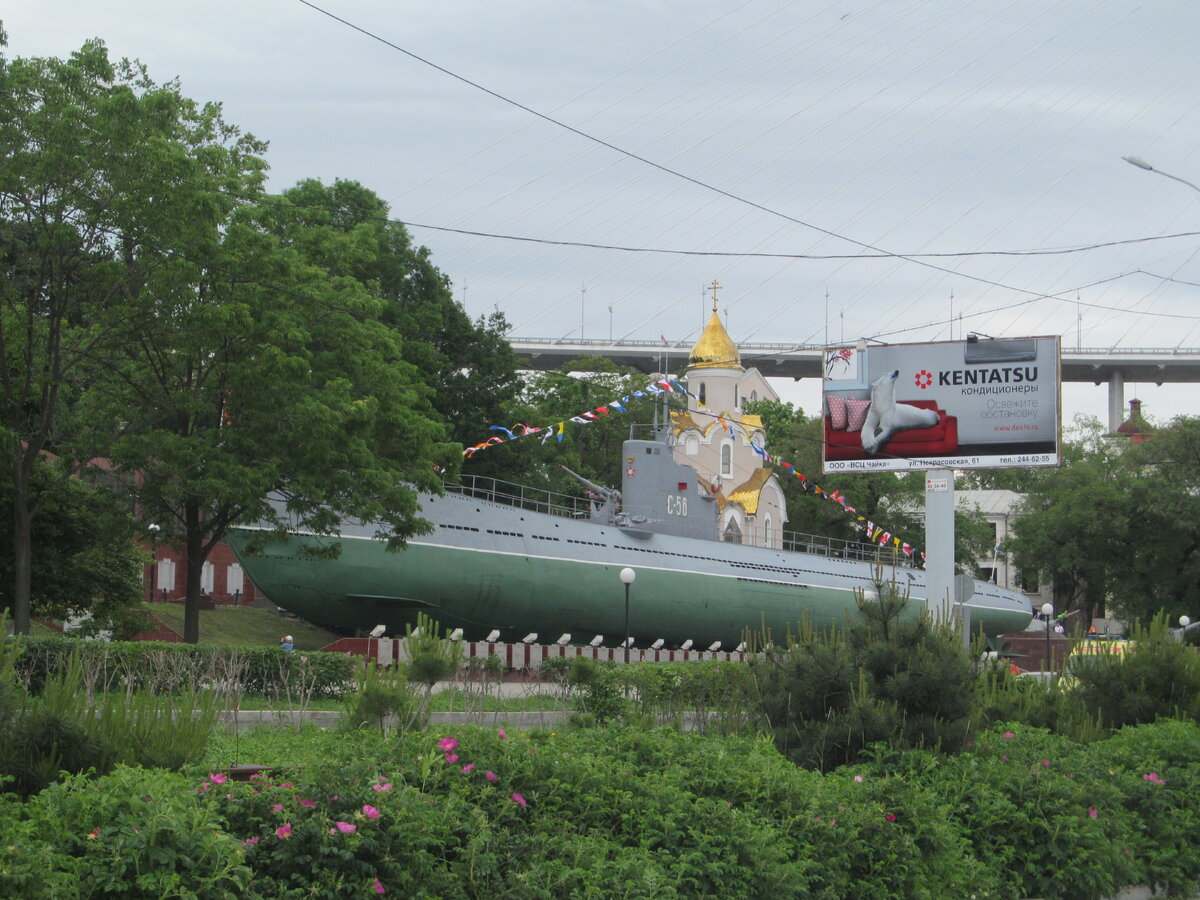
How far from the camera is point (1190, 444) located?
63.2 metres

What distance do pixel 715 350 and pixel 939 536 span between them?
154 feet

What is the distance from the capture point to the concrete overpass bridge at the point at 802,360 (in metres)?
106

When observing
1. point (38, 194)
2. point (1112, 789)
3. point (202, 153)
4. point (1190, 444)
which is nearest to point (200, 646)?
point (38, 194)

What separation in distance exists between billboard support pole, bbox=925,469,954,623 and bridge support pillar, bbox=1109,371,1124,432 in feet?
309

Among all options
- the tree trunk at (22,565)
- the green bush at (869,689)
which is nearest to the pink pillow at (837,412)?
the green bush at (869,689)

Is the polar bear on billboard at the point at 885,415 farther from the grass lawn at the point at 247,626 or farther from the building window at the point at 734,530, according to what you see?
the building window at the point at 734,530

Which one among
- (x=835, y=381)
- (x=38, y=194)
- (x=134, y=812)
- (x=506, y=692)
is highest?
(x=38, y=194)

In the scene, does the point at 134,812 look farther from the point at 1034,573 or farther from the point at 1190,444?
the point at 1034,573

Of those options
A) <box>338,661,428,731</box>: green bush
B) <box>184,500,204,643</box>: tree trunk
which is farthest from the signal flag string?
<box>338,661,428,731</box>: green bush

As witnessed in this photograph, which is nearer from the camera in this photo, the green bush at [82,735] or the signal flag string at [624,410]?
the green bush at [82,735]

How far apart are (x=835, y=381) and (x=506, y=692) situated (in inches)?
336

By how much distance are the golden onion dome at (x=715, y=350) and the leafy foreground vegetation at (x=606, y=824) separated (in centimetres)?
5864

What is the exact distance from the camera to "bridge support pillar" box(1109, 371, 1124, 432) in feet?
363

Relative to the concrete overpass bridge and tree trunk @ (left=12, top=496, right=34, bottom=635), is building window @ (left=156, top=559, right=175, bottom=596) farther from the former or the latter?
the concrete overpass bridge
